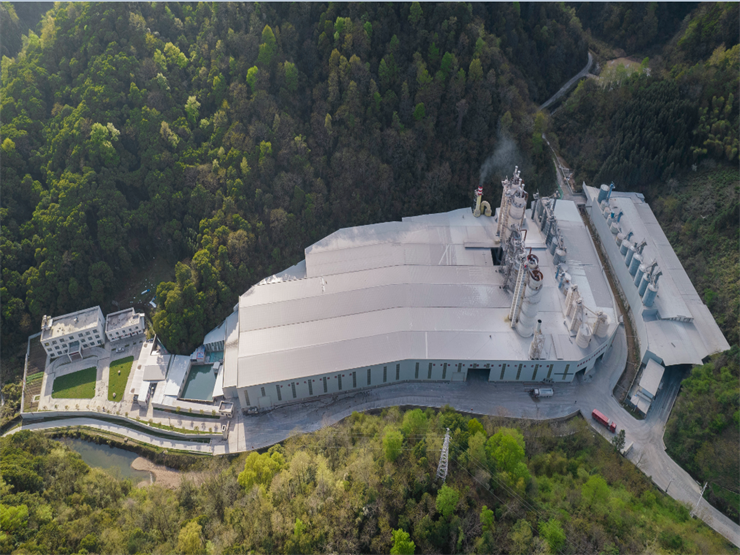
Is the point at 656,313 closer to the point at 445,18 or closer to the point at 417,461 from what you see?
the point at 417,461

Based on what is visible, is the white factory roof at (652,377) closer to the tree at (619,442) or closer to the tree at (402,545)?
the tree at (619,442)

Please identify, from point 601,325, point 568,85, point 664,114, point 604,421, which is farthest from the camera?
point 568,85

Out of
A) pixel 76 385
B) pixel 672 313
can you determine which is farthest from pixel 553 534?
pixel 76 385

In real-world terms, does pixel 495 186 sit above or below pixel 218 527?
above

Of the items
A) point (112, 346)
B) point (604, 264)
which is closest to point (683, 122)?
point (604, 264)

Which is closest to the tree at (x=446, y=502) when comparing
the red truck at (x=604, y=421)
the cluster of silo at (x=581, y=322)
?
the red truck at (x=604, y=421)

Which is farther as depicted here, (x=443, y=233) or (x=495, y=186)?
(x=495, y=186)

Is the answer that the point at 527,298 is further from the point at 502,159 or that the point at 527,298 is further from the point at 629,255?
the point at 502,159
